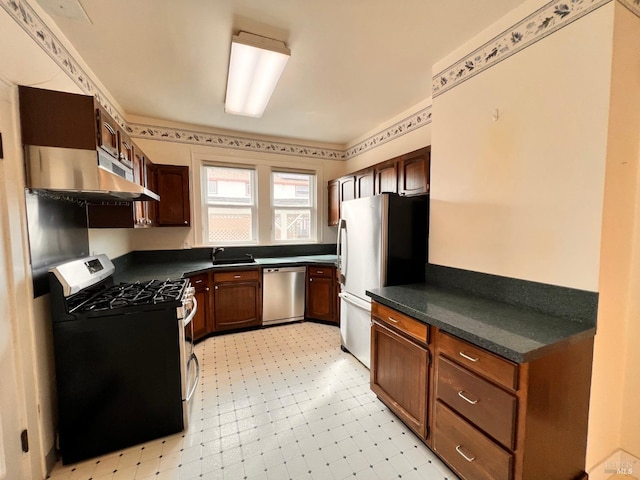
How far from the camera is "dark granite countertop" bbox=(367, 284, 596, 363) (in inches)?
44.3

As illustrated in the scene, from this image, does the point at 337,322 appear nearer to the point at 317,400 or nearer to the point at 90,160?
the point at 317,400

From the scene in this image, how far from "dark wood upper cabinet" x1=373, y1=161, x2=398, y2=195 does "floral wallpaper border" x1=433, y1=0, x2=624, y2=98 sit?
0.85m

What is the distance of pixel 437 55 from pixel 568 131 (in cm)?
113

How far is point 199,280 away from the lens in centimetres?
303

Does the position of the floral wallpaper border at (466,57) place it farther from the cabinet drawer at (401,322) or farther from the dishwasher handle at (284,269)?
the dishwasher handle at (284,269)

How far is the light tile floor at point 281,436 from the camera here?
1.49 m

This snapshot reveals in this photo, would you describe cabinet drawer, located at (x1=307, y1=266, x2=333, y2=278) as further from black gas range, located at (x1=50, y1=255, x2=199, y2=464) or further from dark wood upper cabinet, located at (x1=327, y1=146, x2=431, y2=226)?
black gas range, located at (x1=50, y1=255, x2=199, y2=464)

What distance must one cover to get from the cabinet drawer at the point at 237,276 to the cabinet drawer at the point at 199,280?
10 centimetres

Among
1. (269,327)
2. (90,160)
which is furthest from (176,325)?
(269,327)

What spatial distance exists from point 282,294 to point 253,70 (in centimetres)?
248

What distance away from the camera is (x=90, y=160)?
1479 mm

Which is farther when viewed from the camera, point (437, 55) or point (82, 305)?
point (437, 55)

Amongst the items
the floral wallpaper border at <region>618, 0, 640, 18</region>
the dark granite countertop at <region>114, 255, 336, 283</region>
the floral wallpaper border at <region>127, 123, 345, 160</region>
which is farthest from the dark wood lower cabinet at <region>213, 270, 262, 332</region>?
the floral wallpaper border at <region>618, 0, 640, 18</region>

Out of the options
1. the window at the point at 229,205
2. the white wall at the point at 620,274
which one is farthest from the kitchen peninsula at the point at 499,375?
the window at the point at 229,205
